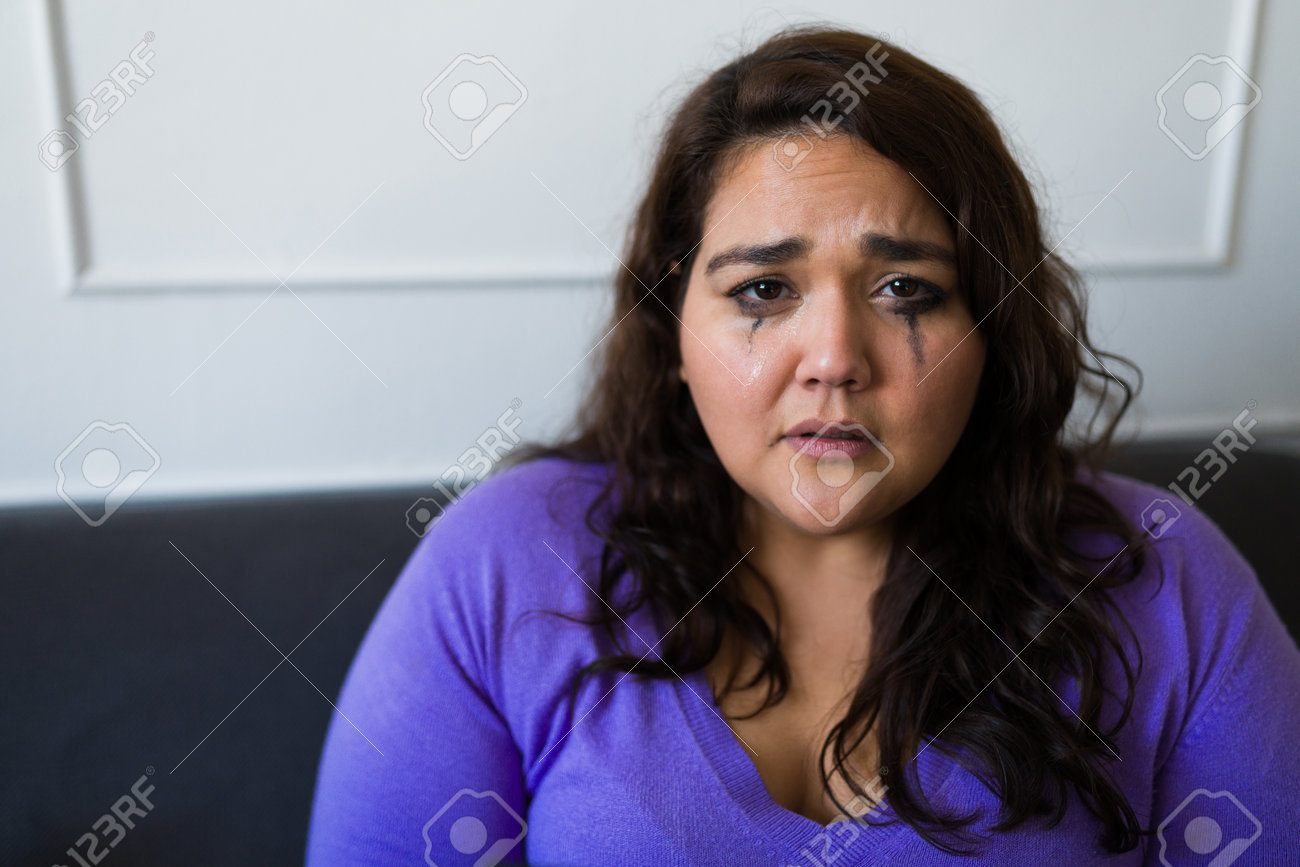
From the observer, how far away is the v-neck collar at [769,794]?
31.6 inches

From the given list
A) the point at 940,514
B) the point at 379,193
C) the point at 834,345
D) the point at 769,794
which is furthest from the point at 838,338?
the point at 379,193

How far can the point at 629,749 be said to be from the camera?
33.3 inches

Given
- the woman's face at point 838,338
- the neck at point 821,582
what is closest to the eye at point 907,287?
the woman's face at point 838,338

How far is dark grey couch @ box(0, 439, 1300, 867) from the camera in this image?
0.98m

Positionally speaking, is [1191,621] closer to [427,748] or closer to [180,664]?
[427,748]

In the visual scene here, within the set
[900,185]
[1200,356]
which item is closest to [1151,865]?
[900,185]

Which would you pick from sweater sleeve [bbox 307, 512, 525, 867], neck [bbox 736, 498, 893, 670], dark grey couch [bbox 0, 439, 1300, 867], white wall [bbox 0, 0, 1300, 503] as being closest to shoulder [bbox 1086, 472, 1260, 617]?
neck [bbox 736, 498, 893, 670]

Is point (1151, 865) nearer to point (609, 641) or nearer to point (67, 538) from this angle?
point (609, 641)

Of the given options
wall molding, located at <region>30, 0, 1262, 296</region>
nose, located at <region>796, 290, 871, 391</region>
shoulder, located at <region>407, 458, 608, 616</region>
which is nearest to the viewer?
nose, located at <region>796, 290, 871, 391</region>

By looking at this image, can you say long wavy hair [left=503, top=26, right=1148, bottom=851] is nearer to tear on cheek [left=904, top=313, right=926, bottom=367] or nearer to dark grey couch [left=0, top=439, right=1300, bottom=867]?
tear on cheek [left=904, top=313, right=926, bottom=367]

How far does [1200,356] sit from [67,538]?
4.98 ft

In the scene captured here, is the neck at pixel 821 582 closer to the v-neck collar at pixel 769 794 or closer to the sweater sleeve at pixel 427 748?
the v-neck collar at pixel 769 794

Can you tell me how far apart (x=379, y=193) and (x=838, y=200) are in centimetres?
61

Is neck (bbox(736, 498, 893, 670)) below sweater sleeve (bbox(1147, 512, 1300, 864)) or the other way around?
the other way around
